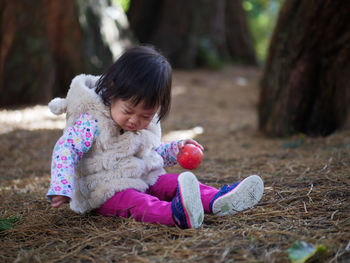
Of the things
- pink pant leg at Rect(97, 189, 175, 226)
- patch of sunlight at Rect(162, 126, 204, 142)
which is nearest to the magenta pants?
pink pant leg at Rect(97, 189, 175, 226)

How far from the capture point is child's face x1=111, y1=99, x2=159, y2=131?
2047 mm

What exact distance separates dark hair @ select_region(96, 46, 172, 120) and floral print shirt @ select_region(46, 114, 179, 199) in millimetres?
193

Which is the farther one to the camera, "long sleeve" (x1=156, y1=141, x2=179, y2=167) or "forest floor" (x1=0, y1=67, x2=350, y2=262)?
"long sleeve" (x1=156, y1=141, x2=179, y2=167)

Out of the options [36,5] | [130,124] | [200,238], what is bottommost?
[200,238]

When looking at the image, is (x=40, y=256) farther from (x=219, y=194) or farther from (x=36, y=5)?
(x=36, y=5)

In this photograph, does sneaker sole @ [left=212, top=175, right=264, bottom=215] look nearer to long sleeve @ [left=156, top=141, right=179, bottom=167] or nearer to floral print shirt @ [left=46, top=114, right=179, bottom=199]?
long sleeve @ [left=156, top=141, right=179, bottom=167]

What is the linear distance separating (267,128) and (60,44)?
4151 mm

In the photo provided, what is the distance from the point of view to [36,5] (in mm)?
5906

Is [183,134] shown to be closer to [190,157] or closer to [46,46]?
[190,157]

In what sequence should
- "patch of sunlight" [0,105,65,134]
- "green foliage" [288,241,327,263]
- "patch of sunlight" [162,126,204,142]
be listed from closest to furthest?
"green foliage" [288,241,327,263]
"patch of sunlight" [162,126,204,142]
"patch of sunlight" [0,105,65,134]

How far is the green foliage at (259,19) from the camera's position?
17734mm

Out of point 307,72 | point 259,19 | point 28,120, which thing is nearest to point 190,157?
point 307,72

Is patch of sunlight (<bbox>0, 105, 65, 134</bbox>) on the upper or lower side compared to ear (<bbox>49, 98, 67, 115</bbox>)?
lower

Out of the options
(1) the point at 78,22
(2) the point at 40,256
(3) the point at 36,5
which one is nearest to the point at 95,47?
(1) the point at 78,22
